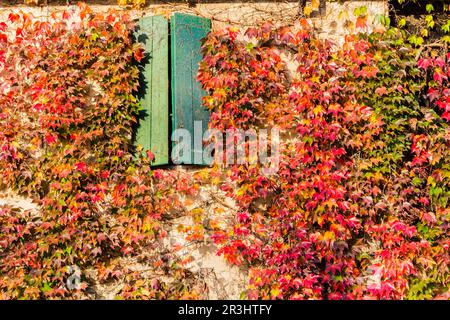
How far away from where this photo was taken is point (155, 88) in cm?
609

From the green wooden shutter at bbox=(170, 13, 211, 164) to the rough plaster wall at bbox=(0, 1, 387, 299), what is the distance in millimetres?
219

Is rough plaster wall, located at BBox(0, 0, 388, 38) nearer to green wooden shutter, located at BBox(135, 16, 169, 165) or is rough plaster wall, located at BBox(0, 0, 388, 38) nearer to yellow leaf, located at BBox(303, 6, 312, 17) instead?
yellow leaf, located at BBox(303, 6, 312, 17)

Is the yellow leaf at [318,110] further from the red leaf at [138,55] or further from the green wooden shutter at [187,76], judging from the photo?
the red leaf at [138,55]

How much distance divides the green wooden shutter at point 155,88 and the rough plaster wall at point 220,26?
0.22 metres

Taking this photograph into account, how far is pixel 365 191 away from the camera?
19.3 feet

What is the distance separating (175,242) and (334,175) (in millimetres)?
1665

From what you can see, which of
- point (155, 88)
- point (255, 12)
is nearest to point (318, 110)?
point (255, 12)

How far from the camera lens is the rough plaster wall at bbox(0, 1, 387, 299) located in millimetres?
5941

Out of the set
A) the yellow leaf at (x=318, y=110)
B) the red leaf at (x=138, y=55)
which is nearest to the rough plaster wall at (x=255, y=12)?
the red leaf at (x=138, y=55)

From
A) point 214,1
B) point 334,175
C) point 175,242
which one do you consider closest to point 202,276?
point 175,242

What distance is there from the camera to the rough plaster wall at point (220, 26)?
5.94m

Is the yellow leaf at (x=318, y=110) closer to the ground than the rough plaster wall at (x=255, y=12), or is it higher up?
closer to the ground

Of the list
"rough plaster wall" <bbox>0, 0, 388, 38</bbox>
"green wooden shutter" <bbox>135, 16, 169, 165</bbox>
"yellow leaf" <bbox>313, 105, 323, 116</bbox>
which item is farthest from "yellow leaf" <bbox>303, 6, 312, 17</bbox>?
"green wooden shutter" <bbox>135, 16, 169, 165</bbox>

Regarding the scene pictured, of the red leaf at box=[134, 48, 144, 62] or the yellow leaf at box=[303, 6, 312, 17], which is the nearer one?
the red leaf at box=[134, 48, 144, 62]
